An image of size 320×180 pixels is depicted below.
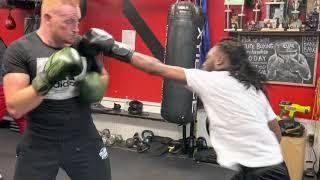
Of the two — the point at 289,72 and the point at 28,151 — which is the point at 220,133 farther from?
the point at 289,72

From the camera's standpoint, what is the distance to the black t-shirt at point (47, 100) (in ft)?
6.59

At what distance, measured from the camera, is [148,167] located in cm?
444

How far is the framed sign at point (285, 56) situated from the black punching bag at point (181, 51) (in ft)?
2.91

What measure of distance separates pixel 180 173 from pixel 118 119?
5.70 feet

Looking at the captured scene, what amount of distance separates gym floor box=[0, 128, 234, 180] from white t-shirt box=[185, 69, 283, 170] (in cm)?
221

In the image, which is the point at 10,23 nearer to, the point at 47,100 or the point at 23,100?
the point at 47,100

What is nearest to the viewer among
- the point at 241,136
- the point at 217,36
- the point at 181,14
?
the point at 241,136

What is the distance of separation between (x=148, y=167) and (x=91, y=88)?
8.27 ft

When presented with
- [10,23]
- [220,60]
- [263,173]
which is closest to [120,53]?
[220,60]

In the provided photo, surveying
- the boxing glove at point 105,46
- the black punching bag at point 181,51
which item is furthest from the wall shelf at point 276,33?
the boxing glove at point 105,46

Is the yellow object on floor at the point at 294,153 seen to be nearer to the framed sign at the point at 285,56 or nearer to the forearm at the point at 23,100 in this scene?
the framed sign at the point at 285,56

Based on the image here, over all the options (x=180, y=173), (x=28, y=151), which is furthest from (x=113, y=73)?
(x=28, y=151)

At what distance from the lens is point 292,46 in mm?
4500

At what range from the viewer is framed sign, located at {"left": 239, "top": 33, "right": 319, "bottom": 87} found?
443cm
